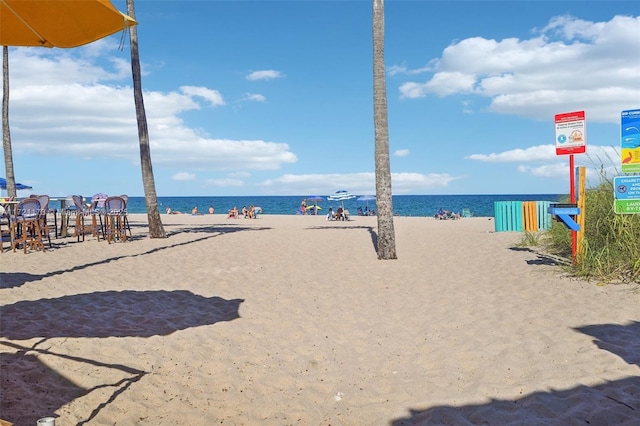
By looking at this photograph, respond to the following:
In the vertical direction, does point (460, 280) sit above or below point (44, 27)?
below

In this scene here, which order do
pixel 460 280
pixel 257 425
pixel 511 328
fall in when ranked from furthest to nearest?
pixel 460 280
pixel 511 328
pixel 257 425

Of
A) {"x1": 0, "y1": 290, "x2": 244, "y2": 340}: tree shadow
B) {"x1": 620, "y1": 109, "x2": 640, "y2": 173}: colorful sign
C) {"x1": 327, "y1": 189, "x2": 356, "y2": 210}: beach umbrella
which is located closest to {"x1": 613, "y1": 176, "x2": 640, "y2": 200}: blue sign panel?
{"x1": 620, "y1": 109, "x2": 640, "y2": 173}: colorful sign

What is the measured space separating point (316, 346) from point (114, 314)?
2484 millimetres

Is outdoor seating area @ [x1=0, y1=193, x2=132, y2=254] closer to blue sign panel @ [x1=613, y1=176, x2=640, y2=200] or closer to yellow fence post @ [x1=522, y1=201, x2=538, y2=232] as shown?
blue sign panel @ [x1=613, y1=176, x2=640, y2=200]

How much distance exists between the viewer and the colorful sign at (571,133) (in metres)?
7.98

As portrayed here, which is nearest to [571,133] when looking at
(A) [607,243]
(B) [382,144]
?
(A) [607,243]

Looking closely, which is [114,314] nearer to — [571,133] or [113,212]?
[571,133]

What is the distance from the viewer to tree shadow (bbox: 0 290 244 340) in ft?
16.2

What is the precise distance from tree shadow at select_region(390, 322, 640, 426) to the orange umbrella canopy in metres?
3.50

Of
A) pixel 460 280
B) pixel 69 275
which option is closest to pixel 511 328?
pixel 460 280

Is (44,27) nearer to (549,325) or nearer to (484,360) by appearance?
(484,360)

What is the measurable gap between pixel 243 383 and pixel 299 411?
2.20 ft

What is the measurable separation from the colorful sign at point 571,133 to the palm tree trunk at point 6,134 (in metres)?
16.3

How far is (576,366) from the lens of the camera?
4074 millimetres
